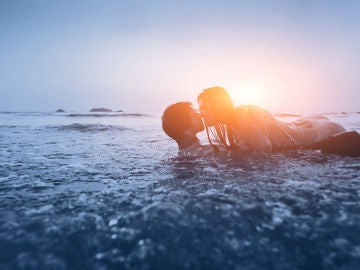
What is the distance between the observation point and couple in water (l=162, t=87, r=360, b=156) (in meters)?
5.09

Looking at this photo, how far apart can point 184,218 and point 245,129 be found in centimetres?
313

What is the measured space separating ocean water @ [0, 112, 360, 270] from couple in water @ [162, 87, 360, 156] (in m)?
0.90

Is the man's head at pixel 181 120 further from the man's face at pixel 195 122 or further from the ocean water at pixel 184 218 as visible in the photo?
the ocean water at pixel 184 218

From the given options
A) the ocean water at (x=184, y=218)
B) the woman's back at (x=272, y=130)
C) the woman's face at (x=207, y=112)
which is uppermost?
the woman's face at (x=207, y=112)

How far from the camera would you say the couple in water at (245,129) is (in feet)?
16.7

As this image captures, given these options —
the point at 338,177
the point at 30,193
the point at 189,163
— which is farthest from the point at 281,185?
the point at 30,193

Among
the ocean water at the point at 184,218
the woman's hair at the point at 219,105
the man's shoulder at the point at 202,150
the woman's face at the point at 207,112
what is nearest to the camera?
the ocean water at the point at 184,218

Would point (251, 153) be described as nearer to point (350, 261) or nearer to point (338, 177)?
point (338, 177)

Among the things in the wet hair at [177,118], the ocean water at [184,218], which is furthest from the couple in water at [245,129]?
the ocean water at [184,218]

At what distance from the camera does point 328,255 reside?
5.95 ft

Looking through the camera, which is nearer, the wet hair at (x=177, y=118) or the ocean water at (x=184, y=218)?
the ocean water at (x=184, y=218)

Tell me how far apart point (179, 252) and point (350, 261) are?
44.3 inches

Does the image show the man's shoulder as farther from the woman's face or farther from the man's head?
the woman's face

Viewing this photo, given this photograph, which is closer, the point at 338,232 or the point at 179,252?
the point at 179,252
